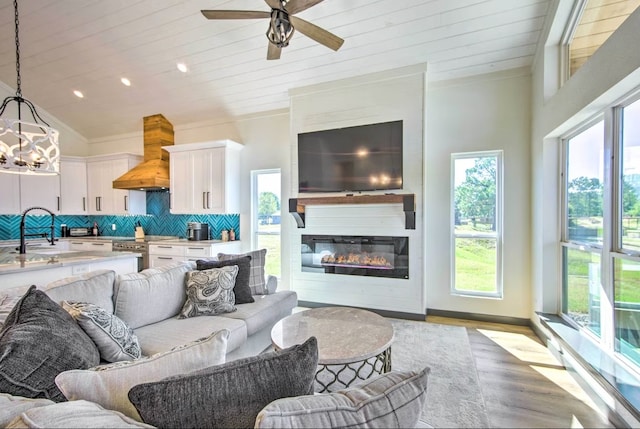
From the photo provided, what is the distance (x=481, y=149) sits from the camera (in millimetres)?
3602

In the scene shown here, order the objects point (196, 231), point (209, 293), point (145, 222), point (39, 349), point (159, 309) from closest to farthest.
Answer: point (39, 349) < point (159, 309) < point (209, 293) < point (196, 231) < point (145, 222)

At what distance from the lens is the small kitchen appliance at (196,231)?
4.88m

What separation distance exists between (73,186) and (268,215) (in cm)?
402

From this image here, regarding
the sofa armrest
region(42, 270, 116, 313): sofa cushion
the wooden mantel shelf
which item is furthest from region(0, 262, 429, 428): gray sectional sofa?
the wooden mantel shelf

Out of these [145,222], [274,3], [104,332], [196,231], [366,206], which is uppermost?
[274,3]

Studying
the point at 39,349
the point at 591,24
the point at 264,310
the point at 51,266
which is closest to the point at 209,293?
the point at 264,310

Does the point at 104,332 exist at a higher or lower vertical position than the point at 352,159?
lower

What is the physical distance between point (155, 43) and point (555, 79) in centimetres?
452

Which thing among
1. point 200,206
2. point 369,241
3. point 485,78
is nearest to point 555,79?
point 485,78

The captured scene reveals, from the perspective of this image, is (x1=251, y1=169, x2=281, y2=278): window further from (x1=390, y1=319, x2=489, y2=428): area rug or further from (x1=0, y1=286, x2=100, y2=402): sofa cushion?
(x1=0, y1=286, x2=100, y2=402): sofa cushion

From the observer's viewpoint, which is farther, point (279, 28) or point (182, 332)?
point (279, 28)

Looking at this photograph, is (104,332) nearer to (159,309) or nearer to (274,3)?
(159,309)

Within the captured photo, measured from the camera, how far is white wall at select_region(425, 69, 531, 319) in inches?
136

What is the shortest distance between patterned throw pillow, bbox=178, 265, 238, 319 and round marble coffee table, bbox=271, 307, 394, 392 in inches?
23.7
